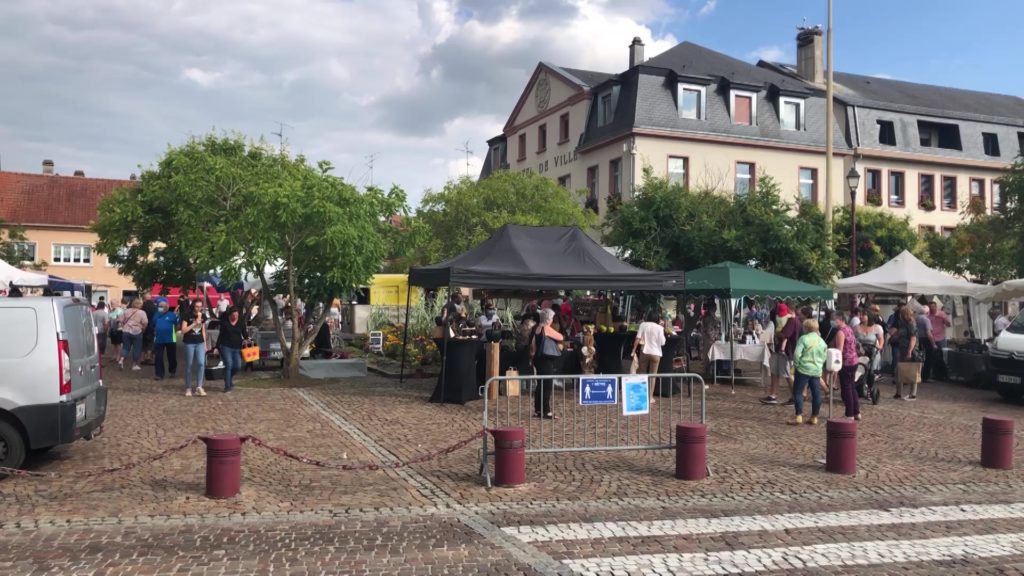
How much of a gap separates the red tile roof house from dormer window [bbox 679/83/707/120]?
34115 mm

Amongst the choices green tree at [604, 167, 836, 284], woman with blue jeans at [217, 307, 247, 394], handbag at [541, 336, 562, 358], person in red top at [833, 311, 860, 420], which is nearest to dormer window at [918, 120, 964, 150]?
green tree at [604, 167, 836, 284]

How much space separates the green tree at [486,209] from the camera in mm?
30312

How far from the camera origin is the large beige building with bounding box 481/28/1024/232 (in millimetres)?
36312

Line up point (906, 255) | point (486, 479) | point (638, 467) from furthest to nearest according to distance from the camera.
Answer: point (906, 255) < point (638, 467) < point (486, 479)

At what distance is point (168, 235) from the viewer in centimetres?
2589

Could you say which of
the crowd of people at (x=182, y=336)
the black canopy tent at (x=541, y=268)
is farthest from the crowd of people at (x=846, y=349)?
the crowd of people at (x=182, y=336)

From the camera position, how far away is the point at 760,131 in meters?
37.8

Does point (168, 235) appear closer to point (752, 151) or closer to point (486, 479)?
point (486, 479)

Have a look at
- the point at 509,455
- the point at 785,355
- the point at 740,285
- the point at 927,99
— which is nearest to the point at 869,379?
the point at 785,355

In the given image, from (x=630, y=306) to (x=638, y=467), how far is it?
17128mm

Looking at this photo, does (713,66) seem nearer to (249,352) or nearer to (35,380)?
(249,352)

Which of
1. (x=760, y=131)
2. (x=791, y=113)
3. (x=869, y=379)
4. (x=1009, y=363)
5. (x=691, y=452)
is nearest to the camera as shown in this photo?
(x=691, y=452)

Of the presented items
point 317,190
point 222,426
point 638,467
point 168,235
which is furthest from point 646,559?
point 168,235

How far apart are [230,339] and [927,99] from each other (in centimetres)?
4145
